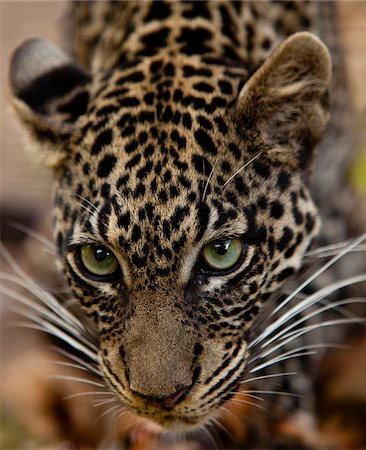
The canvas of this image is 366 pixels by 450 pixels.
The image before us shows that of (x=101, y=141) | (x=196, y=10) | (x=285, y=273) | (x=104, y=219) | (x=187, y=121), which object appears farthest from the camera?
(x=196, y=10)

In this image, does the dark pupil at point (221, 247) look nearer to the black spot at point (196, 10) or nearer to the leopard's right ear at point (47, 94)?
the leopard's right ear at point (47, 94)

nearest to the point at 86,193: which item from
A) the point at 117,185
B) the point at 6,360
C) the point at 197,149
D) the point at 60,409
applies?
the point at 117,185

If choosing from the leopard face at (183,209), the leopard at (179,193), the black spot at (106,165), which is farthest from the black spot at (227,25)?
the black spot at (106,165)

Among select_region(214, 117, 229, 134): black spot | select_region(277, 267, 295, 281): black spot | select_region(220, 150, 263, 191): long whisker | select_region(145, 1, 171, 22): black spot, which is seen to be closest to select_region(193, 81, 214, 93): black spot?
select_region(214, 117, 229, 134): black spot

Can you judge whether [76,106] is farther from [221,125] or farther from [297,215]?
[297,215]

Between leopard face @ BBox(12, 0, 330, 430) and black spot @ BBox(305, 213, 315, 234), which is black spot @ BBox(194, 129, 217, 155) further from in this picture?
black spot @ BBox(305, 213, 315, 234)

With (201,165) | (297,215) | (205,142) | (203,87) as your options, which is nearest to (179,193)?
(201,165)
